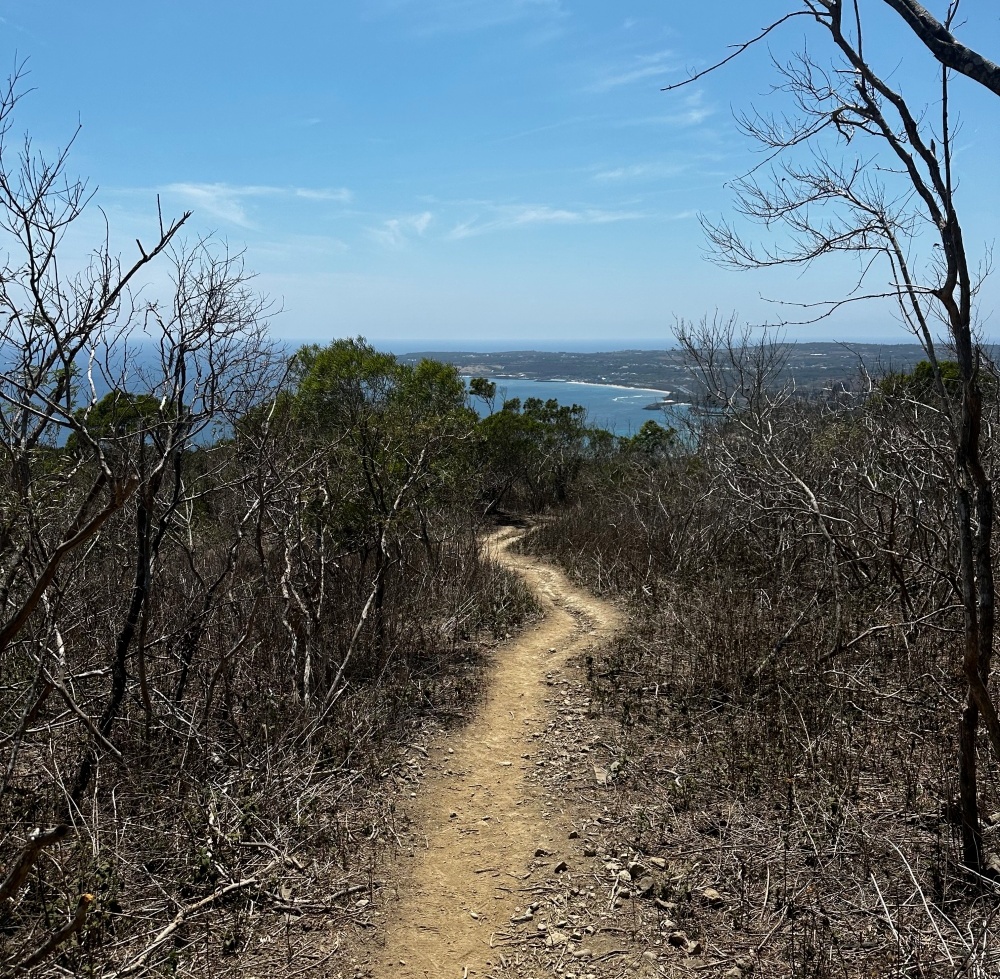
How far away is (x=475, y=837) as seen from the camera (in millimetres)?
4430

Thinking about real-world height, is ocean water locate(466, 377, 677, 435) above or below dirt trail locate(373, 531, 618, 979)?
above

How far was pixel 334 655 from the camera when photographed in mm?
6145

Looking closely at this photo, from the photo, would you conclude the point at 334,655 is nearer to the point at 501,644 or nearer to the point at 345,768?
the point at 345,768

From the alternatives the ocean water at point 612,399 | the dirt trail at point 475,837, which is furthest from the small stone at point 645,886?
the ocean water at point 612,399

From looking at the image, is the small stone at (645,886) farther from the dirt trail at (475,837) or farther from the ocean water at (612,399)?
the ocean water at (612,399)

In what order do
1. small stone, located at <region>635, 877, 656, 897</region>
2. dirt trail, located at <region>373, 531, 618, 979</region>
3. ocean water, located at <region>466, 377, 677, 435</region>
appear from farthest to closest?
ocean water, located at <region>466, 377, 677, 435</region> → small stone, located at <region>635, 877, 656, 897</region> → dirt trail, located at <region>373, 531, 618, 979</region>

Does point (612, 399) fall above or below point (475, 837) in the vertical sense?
above

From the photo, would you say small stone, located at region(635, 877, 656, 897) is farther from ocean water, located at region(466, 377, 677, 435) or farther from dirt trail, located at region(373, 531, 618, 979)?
ocean water, located at region(466, 377, 677, 435)

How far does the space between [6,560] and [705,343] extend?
7698 mm

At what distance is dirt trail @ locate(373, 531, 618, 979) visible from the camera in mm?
3475

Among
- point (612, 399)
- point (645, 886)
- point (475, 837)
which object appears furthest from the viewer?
point (612, 399)

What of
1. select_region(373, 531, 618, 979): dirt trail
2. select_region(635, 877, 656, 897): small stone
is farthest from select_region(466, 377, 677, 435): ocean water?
select_region(635, 877, 656, 897): small stone

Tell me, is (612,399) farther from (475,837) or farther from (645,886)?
(645,886)

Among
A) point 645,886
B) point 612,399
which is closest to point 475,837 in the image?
point 645,886
